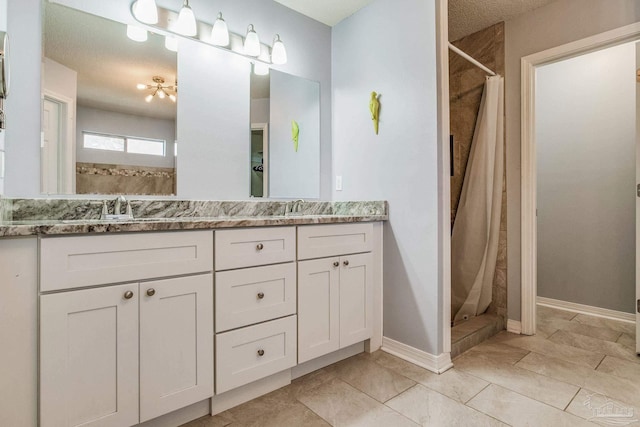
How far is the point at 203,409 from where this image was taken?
4.67ft

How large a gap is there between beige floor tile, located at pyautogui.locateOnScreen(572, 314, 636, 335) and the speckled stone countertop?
6.52 feet

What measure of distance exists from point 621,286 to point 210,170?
329 cm

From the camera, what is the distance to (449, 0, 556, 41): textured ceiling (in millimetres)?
2293

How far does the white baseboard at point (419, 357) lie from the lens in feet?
5.93

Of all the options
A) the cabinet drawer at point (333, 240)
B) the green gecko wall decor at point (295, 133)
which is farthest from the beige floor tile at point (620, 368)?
the green gecko wall decor at point (295, 133)

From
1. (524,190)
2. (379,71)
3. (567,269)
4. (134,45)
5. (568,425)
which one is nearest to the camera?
(568,425)

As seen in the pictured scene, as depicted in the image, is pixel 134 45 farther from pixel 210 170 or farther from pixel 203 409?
pixel 203 409

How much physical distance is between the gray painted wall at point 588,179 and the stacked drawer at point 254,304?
2.68 meters

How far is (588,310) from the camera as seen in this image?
2775 mm

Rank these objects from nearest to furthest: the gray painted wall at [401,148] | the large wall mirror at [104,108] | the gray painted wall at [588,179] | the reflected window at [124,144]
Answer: the large wall mirror at [104,108], the reflected window at [124,144], the gray painted wall at [401,148], the gray painted wall at [588,179]

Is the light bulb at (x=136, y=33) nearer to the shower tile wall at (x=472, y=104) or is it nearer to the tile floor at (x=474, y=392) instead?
the tile floor at (x=474, y=392)

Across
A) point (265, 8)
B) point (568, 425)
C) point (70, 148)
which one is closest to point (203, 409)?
point (70, 148)

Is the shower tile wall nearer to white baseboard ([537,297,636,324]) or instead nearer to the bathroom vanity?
white baseboard ([537,297,636,324])

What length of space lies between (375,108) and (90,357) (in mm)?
1934
